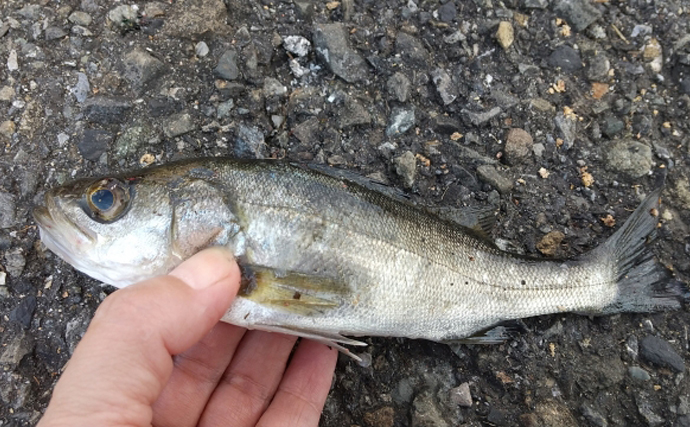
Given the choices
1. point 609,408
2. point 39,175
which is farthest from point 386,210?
point 39,175

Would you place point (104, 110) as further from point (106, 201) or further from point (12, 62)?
point (106, 201)

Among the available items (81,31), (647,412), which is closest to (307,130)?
(81,31)

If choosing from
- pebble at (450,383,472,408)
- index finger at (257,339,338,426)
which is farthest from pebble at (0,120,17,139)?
pebble at (450,383,472,408)

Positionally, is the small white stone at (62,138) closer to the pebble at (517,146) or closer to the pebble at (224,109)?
the pebble at (224,109)

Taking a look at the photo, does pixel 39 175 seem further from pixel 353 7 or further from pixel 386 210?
pixel 353 7

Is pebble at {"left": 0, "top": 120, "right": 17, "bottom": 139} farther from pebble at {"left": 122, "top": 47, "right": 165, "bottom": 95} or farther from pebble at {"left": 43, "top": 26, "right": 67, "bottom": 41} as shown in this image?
pebble at {"left": 122, "top": 47, "right": 165, "bottom": 95}

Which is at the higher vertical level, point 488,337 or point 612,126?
point 612,126
